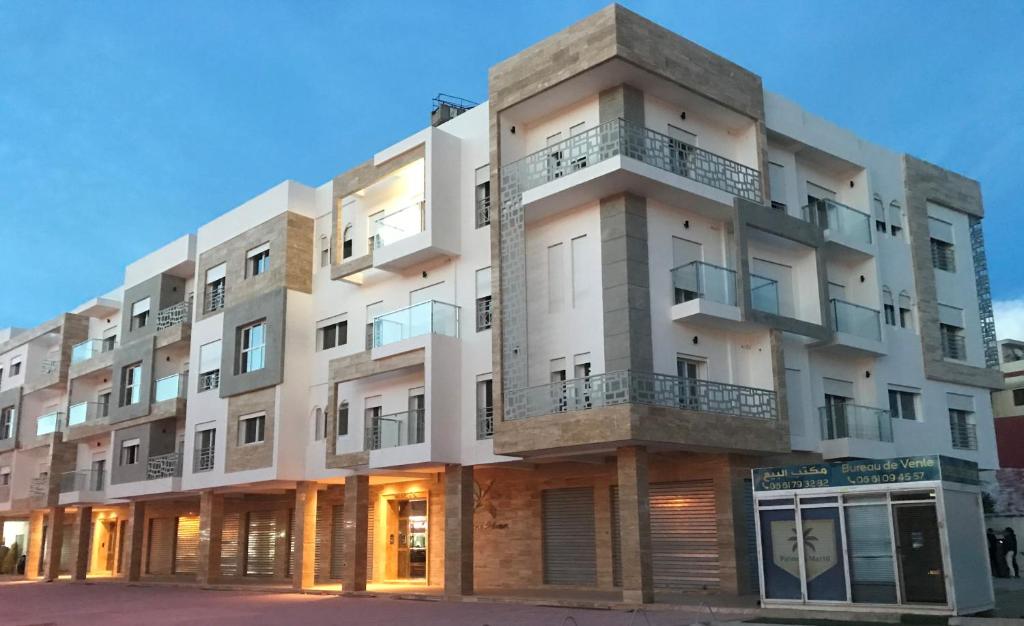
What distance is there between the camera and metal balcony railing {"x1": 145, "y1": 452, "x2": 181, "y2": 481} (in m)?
32.8

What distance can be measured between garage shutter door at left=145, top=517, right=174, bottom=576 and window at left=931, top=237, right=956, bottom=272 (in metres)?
33.7

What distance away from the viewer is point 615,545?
24.0m

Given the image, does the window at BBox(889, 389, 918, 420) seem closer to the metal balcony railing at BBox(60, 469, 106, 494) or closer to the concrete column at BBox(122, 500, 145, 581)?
the concrete column at BBox(122, 500, 145, 581)

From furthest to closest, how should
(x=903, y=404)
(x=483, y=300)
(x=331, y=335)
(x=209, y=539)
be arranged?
(x=209, y=539), (x=331, y=335), (x=903, y=404), (x=483, y=300)

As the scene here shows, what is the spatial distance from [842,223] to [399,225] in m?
12.6

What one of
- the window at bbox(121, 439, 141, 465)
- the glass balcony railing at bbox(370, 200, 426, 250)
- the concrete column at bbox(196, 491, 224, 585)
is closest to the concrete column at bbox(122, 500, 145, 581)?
the window at bbox(121, 439, 141, 465)

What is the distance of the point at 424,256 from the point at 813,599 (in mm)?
13872

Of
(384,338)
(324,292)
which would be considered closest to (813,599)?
(384,338)

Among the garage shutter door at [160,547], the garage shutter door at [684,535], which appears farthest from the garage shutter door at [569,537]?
the garage shutter door at [160,547]

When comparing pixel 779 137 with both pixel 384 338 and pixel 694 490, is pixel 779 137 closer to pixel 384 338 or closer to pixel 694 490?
pixel 694 490

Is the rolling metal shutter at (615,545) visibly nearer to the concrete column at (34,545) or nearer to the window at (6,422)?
the concrete column at (34,545)

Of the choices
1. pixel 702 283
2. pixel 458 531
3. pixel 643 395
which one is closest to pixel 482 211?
pixel 702 283

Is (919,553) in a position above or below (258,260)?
below

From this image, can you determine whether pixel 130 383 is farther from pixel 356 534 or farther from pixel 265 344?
pixel 356 534
